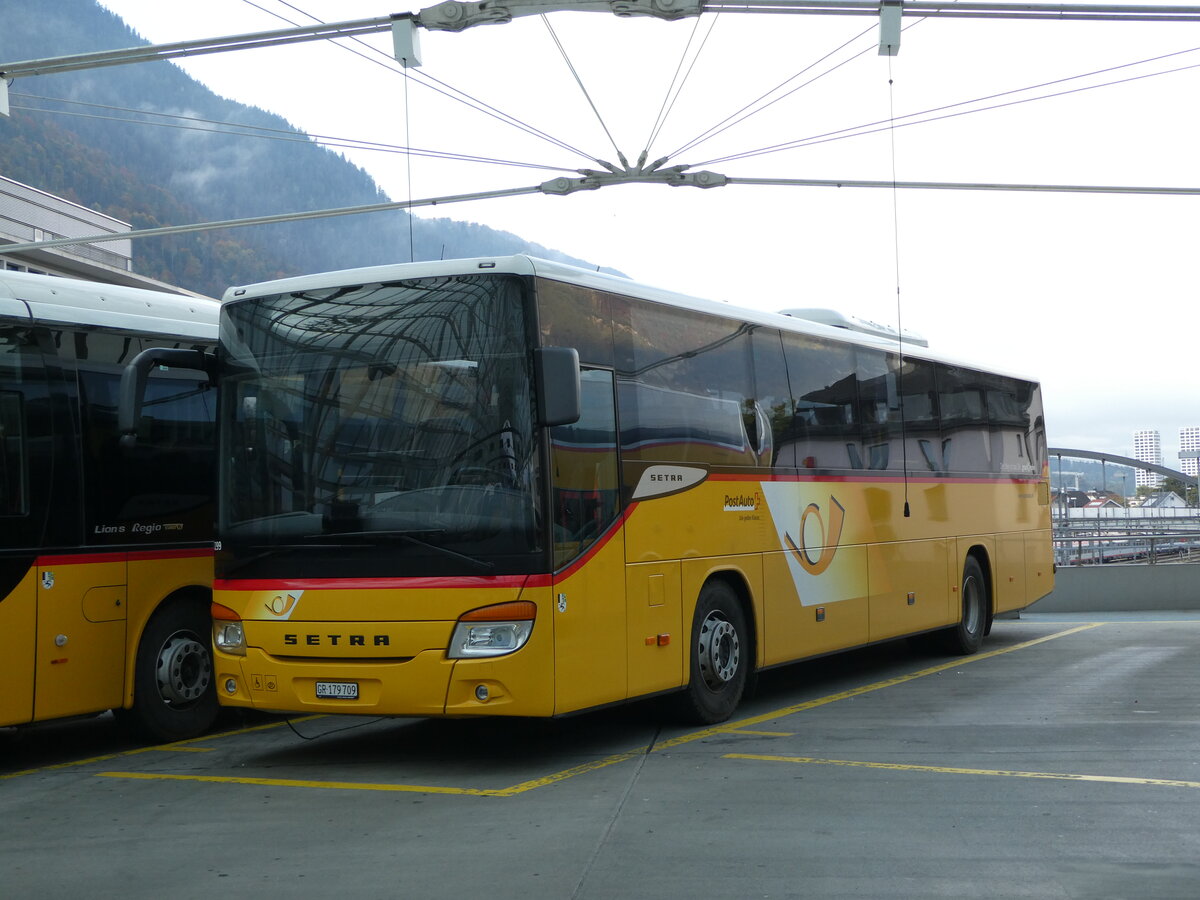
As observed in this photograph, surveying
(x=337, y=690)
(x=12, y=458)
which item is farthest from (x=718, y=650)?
(x=12, y=458)

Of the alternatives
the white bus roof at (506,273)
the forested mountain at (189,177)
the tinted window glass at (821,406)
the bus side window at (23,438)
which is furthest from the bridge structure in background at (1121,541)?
the forested mountain at (189,177)

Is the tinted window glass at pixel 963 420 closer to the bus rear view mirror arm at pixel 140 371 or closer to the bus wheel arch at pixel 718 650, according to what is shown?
the bus wheel arch at pixel 718 650

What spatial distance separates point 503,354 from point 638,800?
9.17 ft

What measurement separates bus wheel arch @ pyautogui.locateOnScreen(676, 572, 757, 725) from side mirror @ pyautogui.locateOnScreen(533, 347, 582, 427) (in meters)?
2.44

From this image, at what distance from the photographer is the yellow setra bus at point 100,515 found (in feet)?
30.5

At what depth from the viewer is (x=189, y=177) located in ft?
550

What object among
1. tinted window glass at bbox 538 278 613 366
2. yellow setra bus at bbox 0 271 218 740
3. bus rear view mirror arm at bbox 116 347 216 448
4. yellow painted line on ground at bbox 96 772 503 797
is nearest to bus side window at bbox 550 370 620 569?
tinted window glass at bbox 538 278 613 366

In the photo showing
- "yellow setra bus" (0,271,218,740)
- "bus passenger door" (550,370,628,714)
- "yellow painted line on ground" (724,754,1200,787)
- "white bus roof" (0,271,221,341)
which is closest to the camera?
"yellow painted line on ground" (724,754,1200,787)

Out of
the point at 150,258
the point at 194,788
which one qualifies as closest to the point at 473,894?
the point at 194,788

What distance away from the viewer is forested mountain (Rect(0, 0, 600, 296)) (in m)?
117

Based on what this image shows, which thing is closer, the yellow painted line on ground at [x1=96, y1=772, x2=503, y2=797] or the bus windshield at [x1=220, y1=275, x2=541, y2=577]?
the yellow painted line on ground at [x1=96, y1=772, x2=503, y2=797]

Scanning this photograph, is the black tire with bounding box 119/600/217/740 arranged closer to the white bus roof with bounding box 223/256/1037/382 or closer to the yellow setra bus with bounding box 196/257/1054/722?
the yellow setra bus with bounding box 196/257/1054/722

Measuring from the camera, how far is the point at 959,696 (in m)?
12.4

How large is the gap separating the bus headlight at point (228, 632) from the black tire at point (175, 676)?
111 centimetres
